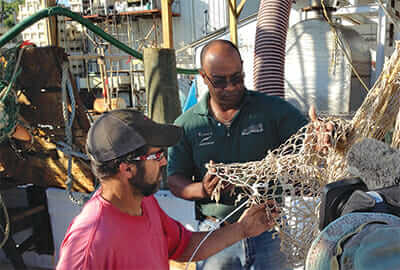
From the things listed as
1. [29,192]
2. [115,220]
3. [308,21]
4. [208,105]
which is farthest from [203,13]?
[115,220]

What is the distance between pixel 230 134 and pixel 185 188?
0.44 metres

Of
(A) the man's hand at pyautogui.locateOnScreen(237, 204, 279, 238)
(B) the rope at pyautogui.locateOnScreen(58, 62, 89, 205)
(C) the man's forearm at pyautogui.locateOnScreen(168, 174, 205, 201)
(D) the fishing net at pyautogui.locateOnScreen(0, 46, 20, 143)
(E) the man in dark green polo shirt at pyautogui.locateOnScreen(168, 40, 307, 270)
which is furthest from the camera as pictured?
(B) the rope at pyautogui.locateOnScreen(58, 62, 89, 205)

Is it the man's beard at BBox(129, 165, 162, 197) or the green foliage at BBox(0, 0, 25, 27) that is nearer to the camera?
the man's beard at BBox(129, 165, 162, 197)

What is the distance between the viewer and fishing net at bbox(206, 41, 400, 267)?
4.88 ft

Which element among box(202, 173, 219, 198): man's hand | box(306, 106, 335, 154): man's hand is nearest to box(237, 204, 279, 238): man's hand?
box(202, 173, 219, 198): man's hand

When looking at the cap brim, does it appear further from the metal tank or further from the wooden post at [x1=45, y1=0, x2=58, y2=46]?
the metal tank

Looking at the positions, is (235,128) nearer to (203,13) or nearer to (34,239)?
(34,239)

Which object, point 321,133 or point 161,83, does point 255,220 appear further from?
point 161,83

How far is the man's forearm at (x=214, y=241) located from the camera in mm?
1861

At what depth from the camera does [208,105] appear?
2.33 meters

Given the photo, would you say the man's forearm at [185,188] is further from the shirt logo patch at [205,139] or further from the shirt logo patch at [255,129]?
the shirt logo patch at [255,129]

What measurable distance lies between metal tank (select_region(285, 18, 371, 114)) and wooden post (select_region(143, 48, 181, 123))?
2.85 meters

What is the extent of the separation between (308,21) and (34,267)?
5543mm

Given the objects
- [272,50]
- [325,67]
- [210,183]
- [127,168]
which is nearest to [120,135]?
[127,168]
